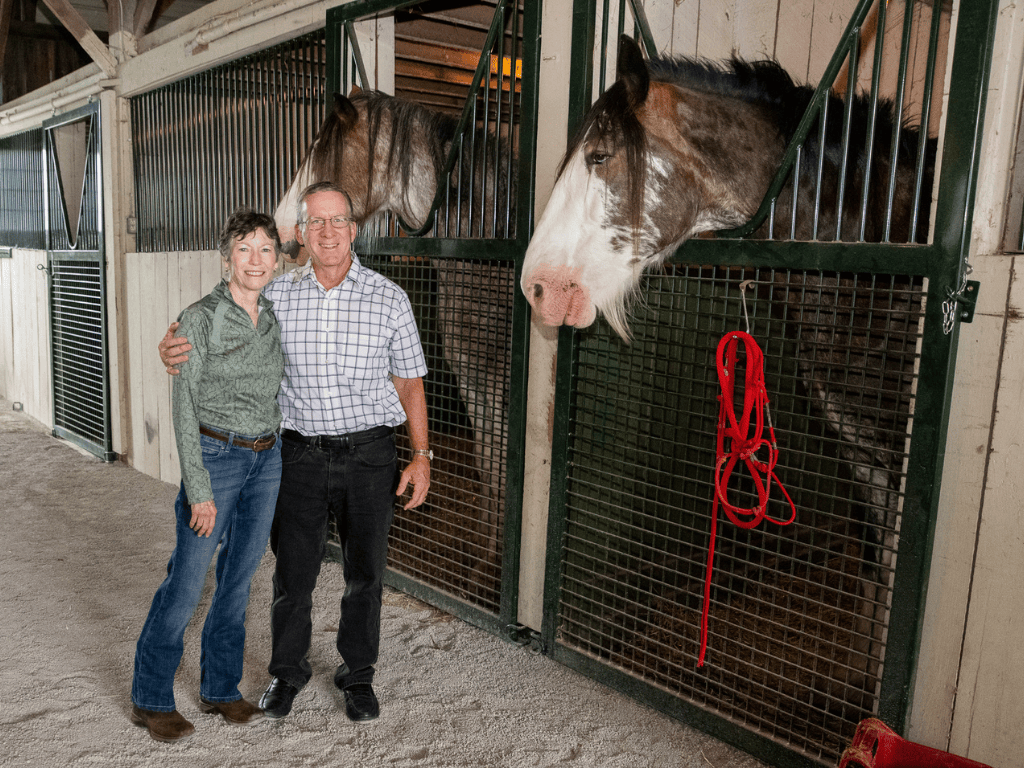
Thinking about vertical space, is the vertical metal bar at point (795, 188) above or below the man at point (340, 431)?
above

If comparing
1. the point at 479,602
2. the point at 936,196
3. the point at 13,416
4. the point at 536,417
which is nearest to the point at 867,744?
the point at 936,196

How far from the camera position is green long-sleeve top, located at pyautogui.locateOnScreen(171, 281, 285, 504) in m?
1.88

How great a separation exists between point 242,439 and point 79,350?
4.30 meters

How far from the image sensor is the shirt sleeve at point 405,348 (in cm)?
216

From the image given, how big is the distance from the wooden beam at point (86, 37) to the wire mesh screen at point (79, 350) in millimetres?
1189

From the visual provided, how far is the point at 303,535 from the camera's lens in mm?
2156

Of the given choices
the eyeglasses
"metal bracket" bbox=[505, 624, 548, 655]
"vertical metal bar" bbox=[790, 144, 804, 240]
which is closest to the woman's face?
the eyeglasses

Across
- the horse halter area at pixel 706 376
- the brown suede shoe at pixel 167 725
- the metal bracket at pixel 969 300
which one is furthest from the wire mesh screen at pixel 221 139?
the metal bracket at pixel 969 300

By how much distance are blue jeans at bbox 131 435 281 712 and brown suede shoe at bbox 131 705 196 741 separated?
0.02 meters

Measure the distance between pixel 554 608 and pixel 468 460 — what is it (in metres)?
2.30

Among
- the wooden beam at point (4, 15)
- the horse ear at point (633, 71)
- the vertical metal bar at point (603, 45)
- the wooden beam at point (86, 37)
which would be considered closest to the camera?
the horse ear at point (633, 71)

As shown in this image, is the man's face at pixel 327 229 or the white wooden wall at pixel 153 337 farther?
the white wooden wall at pixel 153 337

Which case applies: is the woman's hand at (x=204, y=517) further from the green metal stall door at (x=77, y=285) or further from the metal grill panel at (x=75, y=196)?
the metal grill panel at (x=75, y=196)

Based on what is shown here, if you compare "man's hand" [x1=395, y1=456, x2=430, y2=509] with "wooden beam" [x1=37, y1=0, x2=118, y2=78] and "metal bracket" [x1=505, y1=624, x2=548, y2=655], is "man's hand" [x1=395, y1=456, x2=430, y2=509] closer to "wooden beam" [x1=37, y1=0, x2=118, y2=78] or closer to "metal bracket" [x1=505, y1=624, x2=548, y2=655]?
"metal bracket" [x1=505, y1=624, x2=548, y2=655]
